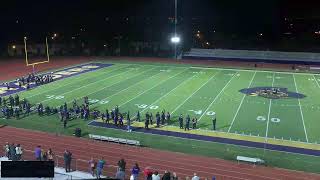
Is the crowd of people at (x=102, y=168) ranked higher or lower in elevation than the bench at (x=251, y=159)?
higher

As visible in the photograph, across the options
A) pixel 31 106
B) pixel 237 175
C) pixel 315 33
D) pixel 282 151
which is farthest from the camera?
pixel 315 33

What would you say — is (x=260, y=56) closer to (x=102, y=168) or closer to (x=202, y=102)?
(x=202, y=102)

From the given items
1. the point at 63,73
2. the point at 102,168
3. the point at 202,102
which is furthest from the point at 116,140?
the point at 63,73

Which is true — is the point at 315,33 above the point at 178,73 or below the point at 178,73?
above

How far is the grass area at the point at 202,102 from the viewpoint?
20.7 meters

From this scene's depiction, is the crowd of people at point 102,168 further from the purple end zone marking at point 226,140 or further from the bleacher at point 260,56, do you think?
the bleacher at point 260,56

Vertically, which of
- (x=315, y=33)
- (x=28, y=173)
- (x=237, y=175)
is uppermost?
(x=315, y=33)

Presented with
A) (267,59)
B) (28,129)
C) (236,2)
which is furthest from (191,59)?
(28,129)

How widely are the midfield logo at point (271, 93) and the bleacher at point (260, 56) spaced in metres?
22.1

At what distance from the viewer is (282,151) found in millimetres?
19547

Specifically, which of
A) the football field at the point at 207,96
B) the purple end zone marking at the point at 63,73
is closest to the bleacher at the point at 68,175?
the football field at the point at 207,96

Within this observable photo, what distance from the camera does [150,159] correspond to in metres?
18.3

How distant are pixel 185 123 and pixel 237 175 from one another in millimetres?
7944

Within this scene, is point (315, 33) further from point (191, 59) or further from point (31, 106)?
point (31, 106)
